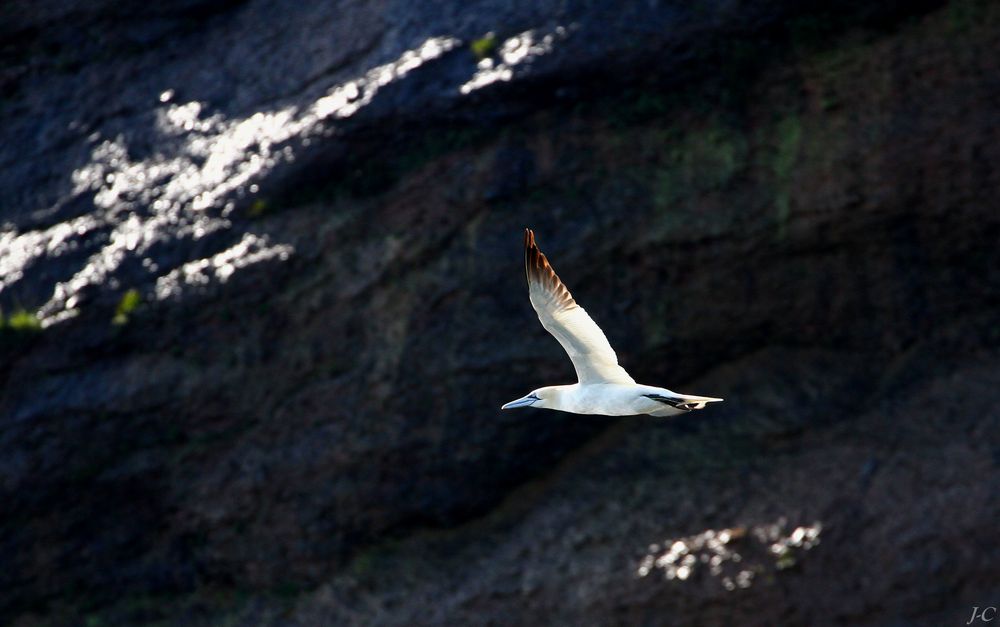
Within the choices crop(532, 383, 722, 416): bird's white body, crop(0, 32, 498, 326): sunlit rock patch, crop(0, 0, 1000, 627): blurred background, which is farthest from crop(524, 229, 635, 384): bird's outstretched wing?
crop(0, 32, 498, 326): sunlit rock patch

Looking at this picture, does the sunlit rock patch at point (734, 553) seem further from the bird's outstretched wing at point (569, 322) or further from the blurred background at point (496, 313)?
the bird's outstretched wing at point (569, 322)

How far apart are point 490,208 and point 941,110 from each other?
449 cm

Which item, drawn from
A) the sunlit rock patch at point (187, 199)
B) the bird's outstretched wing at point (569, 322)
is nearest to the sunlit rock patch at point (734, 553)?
the bird's outstretched wing at point (569, 322)

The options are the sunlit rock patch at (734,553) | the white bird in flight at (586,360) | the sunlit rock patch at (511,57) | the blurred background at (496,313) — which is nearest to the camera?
the white bird in flight at (586,360)

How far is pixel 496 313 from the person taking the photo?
12.4 meters

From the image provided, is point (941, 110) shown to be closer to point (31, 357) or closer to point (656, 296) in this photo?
point (656, 296)

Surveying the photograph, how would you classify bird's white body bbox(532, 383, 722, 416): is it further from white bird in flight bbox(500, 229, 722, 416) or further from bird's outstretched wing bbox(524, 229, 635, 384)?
bird's outstretched wing bbox(524, 229, 635, 384)

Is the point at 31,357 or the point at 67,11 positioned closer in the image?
the point at 31,357

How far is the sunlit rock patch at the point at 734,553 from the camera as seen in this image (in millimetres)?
10688

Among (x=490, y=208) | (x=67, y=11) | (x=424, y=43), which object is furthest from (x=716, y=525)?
(x=67, y=11)

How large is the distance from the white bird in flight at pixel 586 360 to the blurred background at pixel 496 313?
2.90 m

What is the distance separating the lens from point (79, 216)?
13688 millimetres

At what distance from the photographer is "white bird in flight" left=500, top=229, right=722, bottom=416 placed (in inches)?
331

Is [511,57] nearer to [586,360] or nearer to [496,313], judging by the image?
[496,313]
